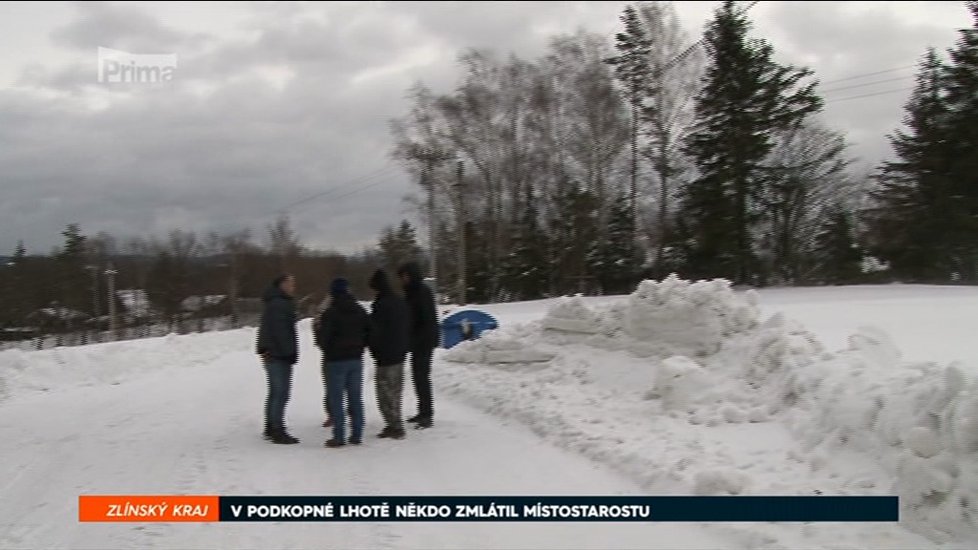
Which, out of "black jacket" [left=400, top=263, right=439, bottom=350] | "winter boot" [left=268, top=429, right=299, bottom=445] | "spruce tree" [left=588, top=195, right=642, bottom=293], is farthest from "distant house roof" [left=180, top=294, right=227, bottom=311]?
"winter boot" [left=268, top=429, right=299, bottom=445]

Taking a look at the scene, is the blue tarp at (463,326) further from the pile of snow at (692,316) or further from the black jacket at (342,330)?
the black jacket at (342,330)

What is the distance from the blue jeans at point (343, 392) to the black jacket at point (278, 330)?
0.52 metres

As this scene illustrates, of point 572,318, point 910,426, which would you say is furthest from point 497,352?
point 910,426

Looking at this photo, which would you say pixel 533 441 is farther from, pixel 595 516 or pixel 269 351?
pixel 269 351

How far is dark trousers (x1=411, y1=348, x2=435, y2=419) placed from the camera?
26.6 feet

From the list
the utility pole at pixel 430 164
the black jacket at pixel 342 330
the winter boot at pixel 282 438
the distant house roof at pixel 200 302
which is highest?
the utility pole at pixel 430 164

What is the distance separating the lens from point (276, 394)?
7312mm

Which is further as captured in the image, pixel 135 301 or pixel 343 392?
pixel 135 301

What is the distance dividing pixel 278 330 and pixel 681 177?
35531 millimetres

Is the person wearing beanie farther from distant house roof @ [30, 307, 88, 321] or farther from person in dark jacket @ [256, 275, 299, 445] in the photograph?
distant house roof @ [30, 307, 88, 321]

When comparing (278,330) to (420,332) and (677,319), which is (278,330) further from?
(677,319)

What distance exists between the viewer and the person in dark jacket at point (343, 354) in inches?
282

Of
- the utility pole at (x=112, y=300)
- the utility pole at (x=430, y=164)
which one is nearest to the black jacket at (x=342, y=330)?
the utility pole at (x=112, y=300)

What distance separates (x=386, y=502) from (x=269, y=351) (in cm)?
276
